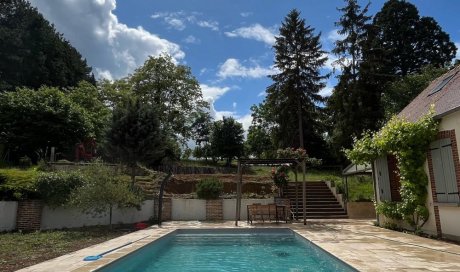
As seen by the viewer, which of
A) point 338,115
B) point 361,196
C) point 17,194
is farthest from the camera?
point 338,115

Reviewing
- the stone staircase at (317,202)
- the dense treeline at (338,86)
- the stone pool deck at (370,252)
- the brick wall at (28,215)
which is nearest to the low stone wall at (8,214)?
the brick wall at (28,215)

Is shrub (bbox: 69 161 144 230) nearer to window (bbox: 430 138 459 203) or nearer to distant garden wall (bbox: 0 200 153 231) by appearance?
distant garden wall (bbox: 0 200 153 231)

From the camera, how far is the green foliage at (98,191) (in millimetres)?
12625

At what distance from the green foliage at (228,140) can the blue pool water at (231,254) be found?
21.2 m

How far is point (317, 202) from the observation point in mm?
19828

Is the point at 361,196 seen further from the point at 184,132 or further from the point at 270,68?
the point at 184,132

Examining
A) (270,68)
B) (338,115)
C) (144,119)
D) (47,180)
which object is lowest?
(47,180)

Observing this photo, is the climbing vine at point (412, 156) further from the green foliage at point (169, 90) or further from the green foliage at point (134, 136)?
the green foliage at point (169, 90)

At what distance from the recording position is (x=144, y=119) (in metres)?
19.8

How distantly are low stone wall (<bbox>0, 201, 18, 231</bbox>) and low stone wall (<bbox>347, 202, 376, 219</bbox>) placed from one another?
14473mm

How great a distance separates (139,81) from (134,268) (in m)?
30.5

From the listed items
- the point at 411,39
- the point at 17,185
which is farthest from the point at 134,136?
the point at 411,39

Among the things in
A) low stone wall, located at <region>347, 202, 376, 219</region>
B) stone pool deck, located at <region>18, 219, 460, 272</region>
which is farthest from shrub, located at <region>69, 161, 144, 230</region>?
low stone wall, located at <region>347, 202, 376, 219</region>

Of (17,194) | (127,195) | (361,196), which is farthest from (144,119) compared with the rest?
(361,196)
